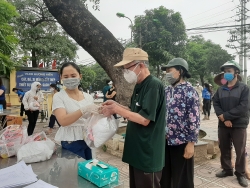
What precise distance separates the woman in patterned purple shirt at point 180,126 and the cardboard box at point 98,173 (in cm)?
120

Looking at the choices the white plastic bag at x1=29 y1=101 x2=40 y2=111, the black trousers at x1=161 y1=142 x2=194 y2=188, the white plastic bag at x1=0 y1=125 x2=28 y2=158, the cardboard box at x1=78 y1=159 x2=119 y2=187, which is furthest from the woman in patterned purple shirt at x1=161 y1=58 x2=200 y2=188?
the white plastic bag at x1=29 y1=101 x2=40 y2=111

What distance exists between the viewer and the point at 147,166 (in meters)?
1.51

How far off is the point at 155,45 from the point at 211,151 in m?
10.4

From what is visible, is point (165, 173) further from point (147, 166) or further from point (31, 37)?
point (31, 37)

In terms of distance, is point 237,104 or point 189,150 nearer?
point 189,150

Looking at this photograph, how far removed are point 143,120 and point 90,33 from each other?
2627 mm

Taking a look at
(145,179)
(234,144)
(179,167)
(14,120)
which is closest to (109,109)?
(145,179)

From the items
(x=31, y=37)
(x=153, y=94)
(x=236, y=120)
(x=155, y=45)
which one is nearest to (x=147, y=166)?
(x=153, y=94)

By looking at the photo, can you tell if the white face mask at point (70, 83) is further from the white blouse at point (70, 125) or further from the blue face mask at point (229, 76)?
the blue face mask at point (229, 76)

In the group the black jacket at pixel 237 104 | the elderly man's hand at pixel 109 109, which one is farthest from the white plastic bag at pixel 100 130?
the black jacket at pixel 237 104

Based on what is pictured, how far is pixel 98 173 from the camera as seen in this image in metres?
1.19

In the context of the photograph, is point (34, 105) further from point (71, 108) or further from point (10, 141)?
point (71, 108)

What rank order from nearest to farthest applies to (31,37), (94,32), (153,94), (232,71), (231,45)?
(153,94) → (232,71) → (94,32) → (31,37) → (231,45)

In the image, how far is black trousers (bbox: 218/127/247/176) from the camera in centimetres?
298
